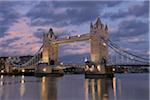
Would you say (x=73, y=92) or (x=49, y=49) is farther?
(x=49, y=49)

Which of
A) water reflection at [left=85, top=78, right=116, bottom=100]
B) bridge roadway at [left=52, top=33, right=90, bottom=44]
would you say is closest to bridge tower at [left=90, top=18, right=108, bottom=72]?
bridge roadway at [left=52, top=33, right=90, bottom=44]

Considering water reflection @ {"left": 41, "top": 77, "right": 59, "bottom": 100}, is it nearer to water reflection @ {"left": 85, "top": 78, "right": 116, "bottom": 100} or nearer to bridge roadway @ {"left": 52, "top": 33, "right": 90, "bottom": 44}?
water reflection @ {"left": 85, "top": 78, "right": 116, "bottom": 100}

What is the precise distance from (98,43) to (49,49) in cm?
1133

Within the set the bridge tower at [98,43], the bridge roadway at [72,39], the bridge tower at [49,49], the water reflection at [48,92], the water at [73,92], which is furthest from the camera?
the bridge tower at [49,49]

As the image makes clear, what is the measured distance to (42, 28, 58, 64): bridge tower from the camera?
153 feet

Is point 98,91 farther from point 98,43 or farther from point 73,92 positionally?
point 98,43

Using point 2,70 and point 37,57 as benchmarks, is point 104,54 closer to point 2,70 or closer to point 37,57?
point 37,57

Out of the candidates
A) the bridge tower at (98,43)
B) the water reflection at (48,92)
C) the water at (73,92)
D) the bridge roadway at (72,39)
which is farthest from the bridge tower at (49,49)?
the water reflection at (48,92)

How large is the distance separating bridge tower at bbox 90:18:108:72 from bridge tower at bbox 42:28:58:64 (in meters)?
9.78

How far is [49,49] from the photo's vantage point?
155 ft

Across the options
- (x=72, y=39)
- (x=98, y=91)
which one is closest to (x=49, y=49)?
(x=72, y=39)

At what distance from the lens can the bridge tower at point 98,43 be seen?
35.8 m

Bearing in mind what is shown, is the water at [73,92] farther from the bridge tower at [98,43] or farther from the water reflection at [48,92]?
the bridge tower at [98,43]

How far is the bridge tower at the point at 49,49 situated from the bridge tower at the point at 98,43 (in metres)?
9.78
